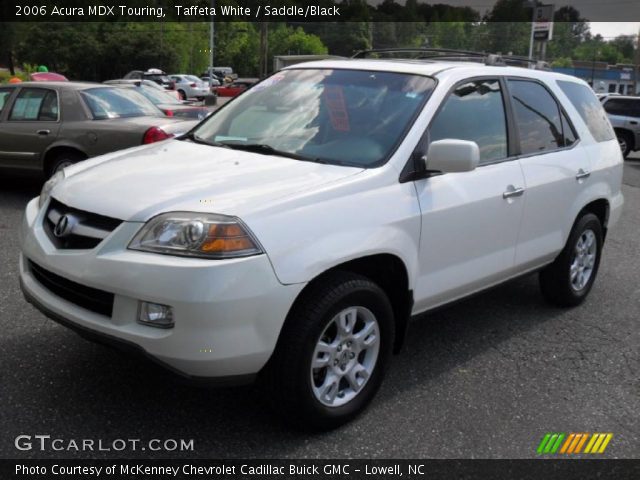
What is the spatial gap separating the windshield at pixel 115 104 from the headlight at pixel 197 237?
5895 millimetres

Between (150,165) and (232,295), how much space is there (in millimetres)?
1133

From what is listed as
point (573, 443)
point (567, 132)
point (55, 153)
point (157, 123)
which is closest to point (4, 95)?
point (55, 153)

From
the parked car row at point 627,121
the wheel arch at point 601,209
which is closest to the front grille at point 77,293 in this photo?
the wheel arch at point 601,209

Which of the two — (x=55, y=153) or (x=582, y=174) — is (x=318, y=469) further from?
(x=55, y=153)

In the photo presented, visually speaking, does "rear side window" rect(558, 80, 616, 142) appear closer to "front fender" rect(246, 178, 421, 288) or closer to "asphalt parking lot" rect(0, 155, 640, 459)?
"asphalt parking lot" rect(0, 155, 640, 459)

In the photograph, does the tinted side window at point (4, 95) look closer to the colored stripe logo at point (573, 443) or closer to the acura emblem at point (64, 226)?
the acura emblem at point (64, 226)

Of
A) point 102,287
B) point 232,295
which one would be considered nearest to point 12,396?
point 102,287

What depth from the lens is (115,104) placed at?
332 inches

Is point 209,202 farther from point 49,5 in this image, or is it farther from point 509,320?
point 49,5

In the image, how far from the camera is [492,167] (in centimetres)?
398

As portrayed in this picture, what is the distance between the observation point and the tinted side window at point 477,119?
3.74 m

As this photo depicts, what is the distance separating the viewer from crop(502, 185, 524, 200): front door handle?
13.0 feet

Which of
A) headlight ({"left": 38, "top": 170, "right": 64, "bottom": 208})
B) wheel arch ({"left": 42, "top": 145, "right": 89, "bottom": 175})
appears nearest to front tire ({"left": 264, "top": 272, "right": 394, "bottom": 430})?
headlight ({"left": 38, "top": 170, "right": 64, "bottom": 208})

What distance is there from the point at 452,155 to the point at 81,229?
5.88 feet
